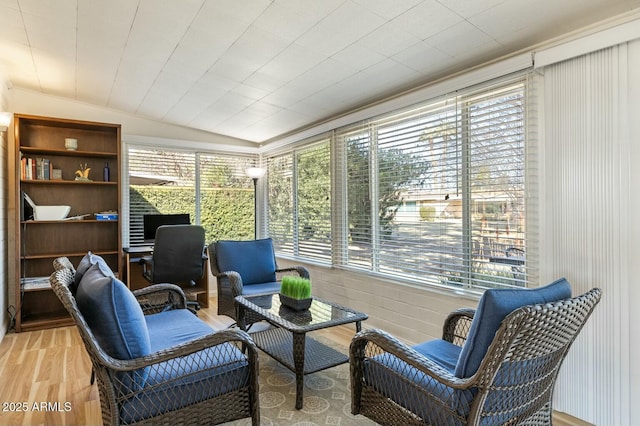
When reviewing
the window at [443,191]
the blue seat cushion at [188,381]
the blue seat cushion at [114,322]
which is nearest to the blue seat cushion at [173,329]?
the blue seat cushion at [188,381]

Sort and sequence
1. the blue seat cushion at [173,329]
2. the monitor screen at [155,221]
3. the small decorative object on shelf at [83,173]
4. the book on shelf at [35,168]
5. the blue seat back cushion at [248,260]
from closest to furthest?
1. the blue seat cushion at [173,329]
2. the blue seat back cushion at [248,260]
3. the book on shelf at [35,168]
4. the small decorative object on shelf at [83,173]
5. the monitor screen at [155,221]

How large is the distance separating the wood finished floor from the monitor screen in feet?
4.39

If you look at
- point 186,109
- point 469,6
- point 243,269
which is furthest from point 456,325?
point 186,109

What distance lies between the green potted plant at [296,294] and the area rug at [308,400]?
513 millimetres

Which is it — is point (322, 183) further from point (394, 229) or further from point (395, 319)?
point (395, 319)

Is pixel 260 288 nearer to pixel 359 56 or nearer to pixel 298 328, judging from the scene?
pixel 298 328

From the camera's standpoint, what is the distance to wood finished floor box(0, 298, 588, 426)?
208 cm

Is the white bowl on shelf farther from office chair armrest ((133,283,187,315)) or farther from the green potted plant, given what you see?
the green potted plant

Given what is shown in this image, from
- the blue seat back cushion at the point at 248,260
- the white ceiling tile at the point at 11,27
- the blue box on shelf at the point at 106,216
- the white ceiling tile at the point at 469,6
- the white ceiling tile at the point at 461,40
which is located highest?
the white ceiling tile at the point at 11,27

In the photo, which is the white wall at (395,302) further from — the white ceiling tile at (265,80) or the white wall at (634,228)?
the white ceiling tile at (265,80)

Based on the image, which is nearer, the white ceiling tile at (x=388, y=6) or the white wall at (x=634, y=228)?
the white wall at (x=634, y=228)

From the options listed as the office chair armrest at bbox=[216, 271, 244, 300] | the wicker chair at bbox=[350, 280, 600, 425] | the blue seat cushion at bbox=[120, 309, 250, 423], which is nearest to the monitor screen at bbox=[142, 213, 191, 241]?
the office chair armrest at bbox=[216, 271, 244, 300]

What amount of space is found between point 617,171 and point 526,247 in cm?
65

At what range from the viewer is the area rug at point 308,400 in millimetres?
2037
